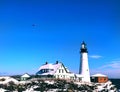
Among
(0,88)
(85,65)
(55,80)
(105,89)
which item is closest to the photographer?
(0,88)

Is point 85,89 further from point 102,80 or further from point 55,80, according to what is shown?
point 102,80

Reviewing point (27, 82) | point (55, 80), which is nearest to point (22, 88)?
point (27, 82)

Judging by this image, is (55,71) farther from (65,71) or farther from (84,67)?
(84,67)

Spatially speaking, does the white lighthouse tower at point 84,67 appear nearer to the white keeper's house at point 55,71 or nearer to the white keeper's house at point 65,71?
the white keeper's house at point 65,71

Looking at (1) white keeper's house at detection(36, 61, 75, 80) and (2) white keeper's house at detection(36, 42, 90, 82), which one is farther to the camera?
(2) white keeper's house at detection(36, 42, 90, 82)

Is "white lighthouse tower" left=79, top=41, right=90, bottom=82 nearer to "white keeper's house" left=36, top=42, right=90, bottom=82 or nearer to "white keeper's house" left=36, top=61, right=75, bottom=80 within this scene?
"white keeper's house" left=36, top=42, right=90, bottom=82

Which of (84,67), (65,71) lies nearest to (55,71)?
(65,71)

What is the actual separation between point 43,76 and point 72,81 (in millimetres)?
10297

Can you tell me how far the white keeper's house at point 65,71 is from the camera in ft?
339

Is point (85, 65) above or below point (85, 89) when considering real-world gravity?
above

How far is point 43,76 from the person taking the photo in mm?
103188

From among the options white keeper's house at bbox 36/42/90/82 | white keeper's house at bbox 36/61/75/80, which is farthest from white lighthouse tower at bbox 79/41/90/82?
white keeper's house at bbox 36/61/75/80

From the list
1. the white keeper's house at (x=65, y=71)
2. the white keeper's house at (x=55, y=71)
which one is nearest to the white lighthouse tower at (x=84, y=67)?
the white keeper's house at (x=65, y=71)

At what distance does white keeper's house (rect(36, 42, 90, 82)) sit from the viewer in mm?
103250
